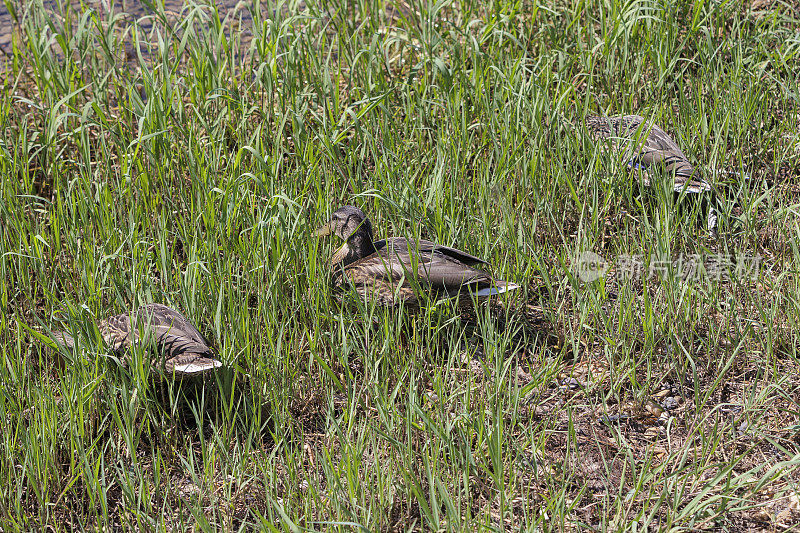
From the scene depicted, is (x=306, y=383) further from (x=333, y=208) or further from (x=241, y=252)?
(x=333, y=208)

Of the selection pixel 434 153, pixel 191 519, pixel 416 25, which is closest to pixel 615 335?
→ pixel 434 153

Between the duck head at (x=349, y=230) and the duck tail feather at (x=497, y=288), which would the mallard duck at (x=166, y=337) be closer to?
the duck head at (x=349, y=230)

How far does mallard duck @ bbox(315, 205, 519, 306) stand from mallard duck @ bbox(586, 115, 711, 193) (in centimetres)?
101

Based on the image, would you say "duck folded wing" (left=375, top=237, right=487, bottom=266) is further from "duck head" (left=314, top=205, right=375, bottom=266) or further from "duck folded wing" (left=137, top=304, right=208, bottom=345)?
"duck folded wing" (left=137, top=304, right=208, bottom=345)

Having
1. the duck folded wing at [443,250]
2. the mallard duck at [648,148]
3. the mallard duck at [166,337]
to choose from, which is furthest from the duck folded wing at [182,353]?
the mallard duck at [648,148]

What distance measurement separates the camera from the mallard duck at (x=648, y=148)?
12.8ft

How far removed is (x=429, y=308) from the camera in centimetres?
330

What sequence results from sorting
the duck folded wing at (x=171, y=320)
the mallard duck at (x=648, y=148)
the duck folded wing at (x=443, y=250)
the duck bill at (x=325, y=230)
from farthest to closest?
the mallard duck at (x=648, y=148) → the duck bill at (x=325, y=230) → the duck folded wing at (x=443, y=250) → the duck folded wing at (x=171, y=320)

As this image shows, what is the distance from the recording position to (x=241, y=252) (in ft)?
11.4

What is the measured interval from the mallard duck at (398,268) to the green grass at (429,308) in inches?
4.2

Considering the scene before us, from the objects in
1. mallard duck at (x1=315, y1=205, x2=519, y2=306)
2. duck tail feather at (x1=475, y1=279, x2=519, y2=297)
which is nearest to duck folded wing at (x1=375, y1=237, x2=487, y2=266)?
mallard duck at (x1=315, y1=205, x2=519, y2=306)

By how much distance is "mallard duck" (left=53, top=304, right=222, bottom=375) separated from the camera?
2963 millimetres

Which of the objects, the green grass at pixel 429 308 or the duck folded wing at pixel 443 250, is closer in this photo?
the green grass at pixel 429 308
